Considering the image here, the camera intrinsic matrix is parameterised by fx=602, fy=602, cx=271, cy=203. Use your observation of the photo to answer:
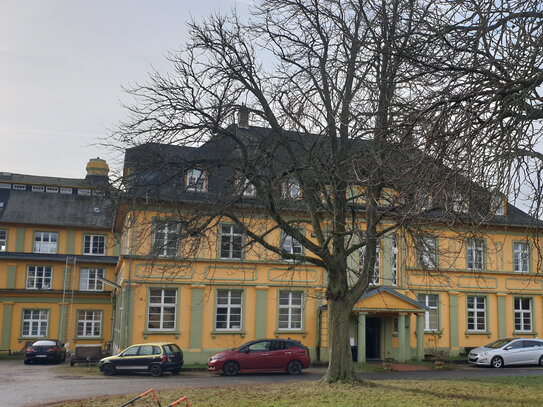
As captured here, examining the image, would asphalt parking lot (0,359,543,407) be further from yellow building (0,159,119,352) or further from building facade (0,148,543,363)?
yellow building (0,159,119,352)

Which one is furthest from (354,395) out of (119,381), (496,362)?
(496,362)

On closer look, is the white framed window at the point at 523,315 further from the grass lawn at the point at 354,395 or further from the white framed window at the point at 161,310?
the white framed window at the point at 161,310

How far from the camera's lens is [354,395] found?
1528 centimetres

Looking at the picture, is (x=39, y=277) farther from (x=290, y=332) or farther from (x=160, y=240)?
(x=160, y=240)

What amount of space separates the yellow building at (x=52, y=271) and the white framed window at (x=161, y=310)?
1545cm

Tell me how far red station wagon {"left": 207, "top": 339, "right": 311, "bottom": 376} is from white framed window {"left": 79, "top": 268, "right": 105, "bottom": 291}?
25232mm

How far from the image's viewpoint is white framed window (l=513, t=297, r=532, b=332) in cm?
3434

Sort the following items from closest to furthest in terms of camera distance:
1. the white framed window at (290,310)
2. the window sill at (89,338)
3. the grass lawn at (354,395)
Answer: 1. the grass lawn at (354,395)
2. the white framed window at (290,310)
3. the window sill at (89,338)

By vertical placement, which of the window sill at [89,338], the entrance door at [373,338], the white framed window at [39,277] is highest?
the white framed window at [39,277]

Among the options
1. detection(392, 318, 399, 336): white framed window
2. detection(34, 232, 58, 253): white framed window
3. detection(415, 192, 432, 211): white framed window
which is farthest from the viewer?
detection(34, 232, 58, 253): white framed window

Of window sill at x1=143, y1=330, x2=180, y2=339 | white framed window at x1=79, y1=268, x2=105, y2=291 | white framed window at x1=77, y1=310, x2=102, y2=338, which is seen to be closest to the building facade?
window sill at x1=143, y1=330, x2=180, y2=339

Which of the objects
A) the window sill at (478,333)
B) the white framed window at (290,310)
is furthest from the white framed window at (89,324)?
the window sill at (478,333)

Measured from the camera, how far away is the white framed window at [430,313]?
3291cm

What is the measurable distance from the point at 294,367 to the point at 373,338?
806 cm
